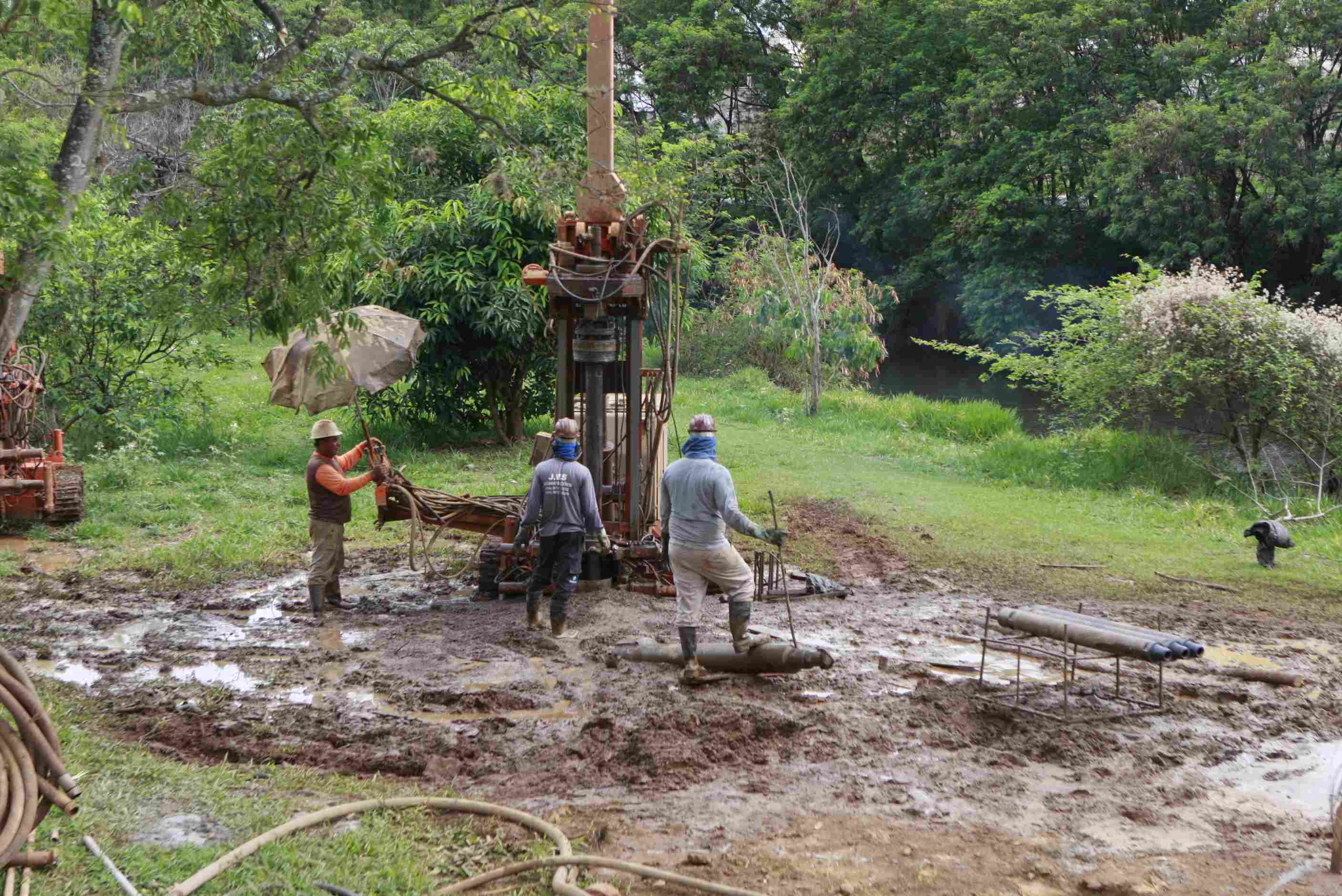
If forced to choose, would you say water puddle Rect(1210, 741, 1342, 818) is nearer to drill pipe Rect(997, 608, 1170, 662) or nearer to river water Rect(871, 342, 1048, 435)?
drill pipe Rect(997, 608, 1170, 662)

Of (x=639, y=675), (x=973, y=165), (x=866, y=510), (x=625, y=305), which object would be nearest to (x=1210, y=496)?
(x=866, y=510)

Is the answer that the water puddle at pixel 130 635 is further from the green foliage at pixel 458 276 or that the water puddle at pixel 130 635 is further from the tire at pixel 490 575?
the green foliage at pixel 458 276

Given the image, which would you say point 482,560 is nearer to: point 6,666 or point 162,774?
point 162,774

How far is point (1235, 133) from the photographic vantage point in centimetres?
2391

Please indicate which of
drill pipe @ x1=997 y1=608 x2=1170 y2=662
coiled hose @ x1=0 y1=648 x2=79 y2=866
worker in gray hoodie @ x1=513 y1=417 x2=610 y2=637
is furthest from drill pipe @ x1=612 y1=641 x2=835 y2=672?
coiled hose @ x1=0 y1=648 x2=79 y2=866

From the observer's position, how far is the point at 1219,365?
16250 mm

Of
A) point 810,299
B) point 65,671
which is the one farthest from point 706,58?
point 65,671

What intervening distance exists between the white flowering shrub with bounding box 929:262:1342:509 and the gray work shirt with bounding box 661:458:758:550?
10125mm

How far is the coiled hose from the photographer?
472 centimetres

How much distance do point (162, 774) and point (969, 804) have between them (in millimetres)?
4040

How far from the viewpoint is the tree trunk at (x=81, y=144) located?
7.25 metres

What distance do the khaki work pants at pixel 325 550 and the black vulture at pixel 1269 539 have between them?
28.6 ft

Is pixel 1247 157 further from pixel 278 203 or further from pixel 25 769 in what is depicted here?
pixel 25 769

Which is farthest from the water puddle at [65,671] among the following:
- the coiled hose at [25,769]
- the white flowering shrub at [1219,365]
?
the white flowering shrub at [1219,365]
